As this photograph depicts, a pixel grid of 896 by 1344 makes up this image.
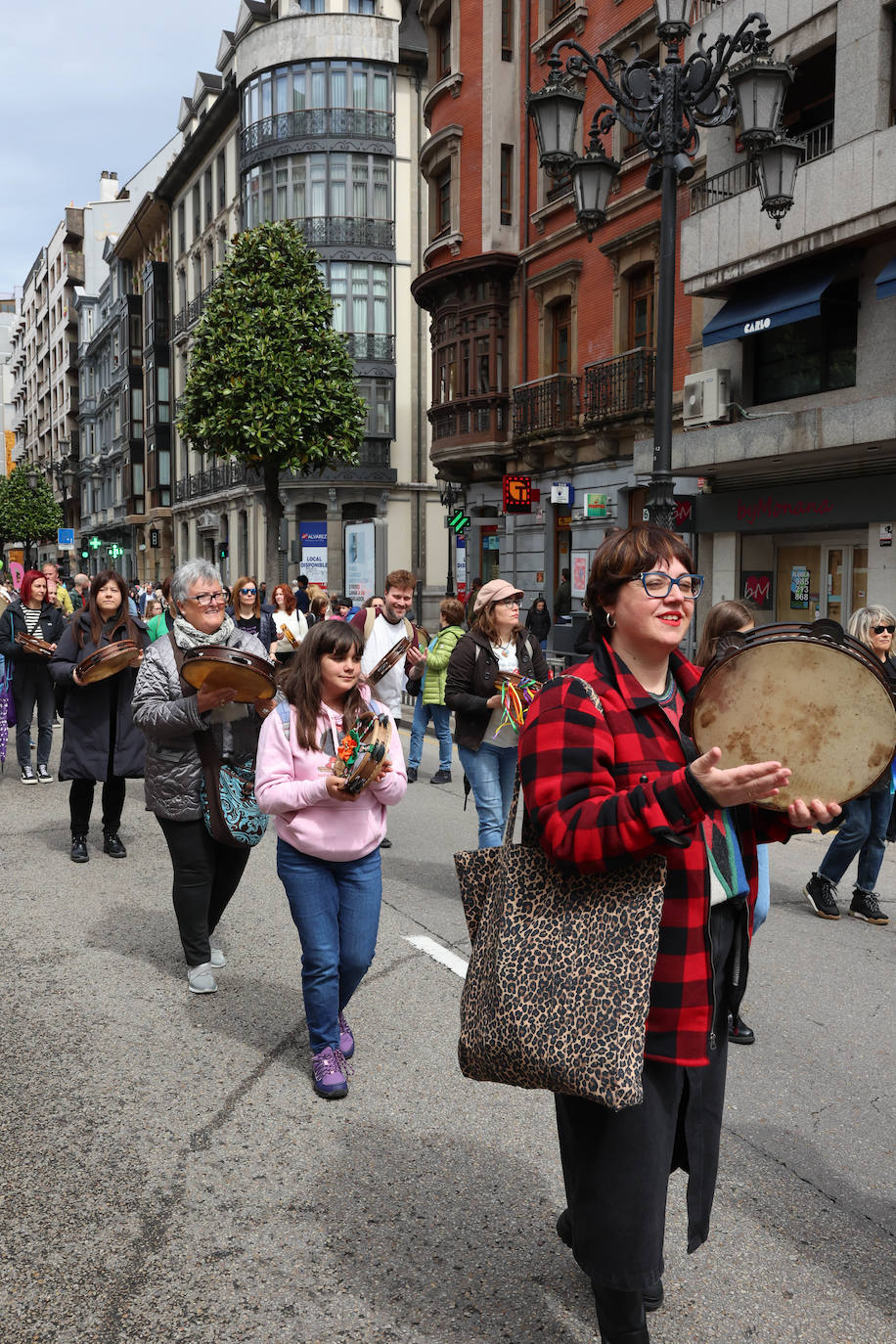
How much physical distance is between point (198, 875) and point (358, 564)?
2944cm

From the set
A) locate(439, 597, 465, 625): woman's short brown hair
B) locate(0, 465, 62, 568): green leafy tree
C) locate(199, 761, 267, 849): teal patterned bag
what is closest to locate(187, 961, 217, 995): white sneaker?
locate(199, 761, 267, 849): teal patterned bag

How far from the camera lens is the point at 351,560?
34656mm

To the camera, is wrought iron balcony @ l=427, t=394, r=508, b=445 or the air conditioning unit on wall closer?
the air conditioning unit on wall

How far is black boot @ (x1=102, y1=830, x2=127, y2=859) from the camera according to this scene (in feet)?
25.4

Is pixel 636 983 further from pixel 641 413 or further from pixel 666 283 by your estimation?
pixel 641 413

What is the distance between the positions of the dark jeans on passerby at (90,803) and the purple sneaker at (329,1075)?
12.6 ft

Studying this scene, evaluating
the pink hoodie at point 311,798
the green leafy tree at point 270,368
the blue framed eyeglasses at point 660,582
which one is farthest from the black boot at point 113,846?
the green leafy tree at point 270,368

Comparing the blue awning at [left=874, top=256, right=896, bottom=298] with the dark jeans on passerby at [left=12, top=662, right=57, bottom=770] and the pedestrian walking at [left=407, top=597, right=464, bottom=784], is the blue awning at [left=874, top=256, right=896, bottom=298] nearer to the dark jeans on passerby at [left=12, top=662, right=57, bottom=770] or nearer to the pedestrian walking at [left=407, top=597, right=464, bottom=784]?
the pedestrian walking at [left=407, top=597, right=464, bottom=784]

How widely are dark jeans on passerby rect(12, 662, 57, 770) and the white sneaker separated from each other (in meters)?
6.58

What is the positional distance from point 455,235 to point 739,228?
11.6 meters

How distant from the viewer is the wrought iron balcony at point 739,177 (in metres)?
17.0

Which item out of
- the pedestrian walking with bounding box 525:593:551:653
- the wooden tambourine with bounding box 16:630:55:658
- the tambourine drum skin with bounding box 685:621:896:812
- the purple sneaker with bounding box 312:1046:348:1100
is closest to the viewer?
the tambourine drum skin with bounding box 685:621:896:812

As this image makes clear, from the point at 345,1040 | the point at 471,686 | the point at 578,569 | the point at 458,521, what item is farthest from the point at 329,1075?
the point at 458,521

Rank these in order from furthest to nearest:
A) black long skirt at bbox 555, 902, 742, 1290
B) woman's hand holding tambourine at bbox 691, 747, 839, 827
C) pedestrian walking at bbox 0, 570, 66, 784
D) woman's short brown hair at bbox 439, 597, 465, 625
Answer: pedestrian walking at bbox 0, 570, 66, 784 → woman's short brown hair at bbox 439, 597, 465, 625 → black long skirt at bbox 555, 902, 742, 1290 → woman's hand holding tambourine at bbox 691, 747, 839, 827
